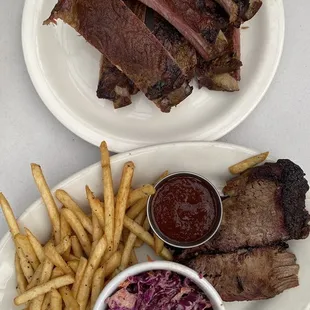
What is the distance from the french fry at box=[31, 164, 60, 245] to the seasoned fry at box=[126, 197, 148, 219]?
0.29 meters

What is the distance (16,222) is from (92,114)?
0.56 metres

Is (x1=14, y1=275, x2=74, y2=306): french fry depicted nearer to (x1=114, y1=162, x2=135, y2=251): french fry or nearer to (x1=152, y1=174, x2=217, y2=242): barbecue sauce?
(x1=114, y1=162, x2=135, y2=251): french fry

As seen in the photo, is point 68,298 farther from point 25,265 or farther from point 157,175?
point 157,175

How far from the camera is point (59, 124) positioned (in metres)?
2.59

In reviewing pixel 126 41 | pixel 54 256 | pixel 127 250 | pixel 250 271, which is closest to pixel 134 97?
pixel 126 41

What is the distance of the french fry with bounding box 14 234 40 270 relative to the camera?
2.22 meters

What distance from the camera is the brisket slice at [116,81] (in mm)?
2340

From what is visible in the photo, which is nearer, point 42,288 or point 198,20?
point 42,288

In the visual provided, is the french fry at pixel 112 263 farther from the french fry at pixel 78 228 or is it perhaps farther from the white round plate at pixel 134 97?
the white round plate at pixel 134 97

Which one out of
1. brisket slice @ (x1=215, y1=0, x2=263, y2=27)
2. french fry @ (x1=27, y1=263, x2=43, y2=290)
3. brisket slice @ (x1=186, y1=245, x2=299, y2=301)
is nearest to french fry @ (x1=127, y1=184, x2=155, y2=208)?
brisket slice @ (x1=186, y1=245, x2=299, y2=301)

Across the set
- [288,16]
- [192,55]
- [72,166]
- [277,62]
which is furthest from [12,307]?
[288,16]

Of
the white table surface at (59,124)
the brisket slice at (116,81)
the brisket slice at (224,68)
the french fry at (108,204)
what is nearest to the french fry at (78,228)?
the french fry at (108,204)

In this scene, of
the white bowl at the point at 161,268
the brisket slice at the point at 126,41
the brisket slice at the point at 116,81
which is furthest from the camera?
the brisket slice at the point at 116,81

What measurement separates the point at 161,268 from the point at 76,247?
39 cm
